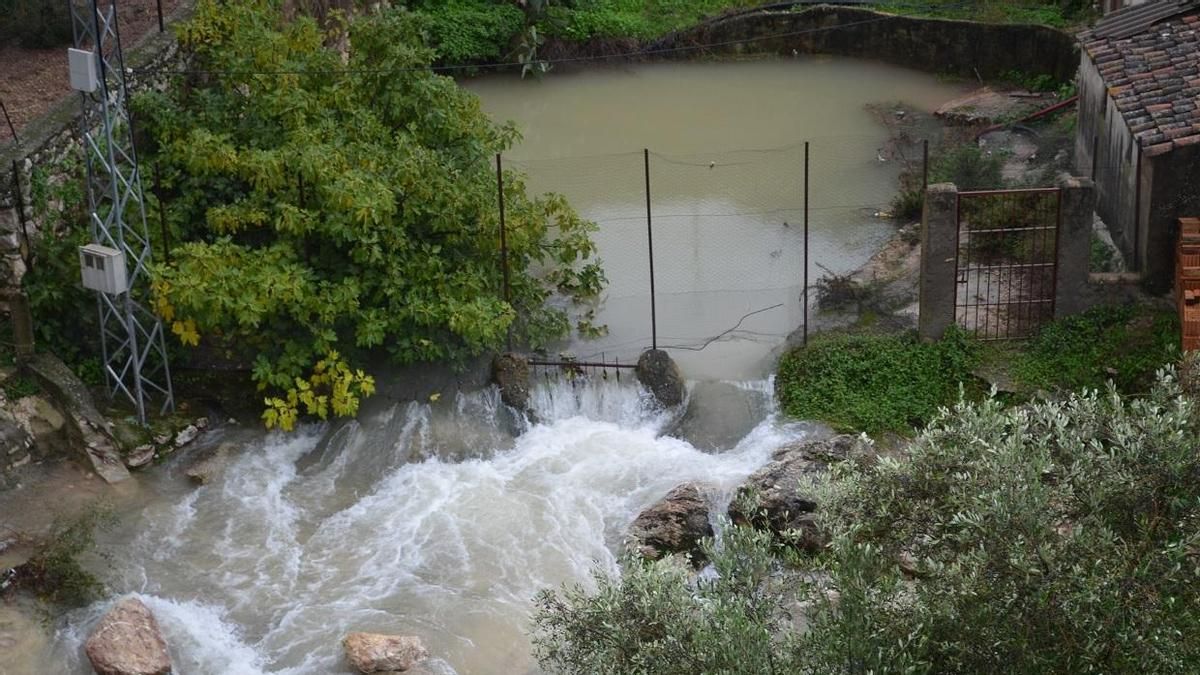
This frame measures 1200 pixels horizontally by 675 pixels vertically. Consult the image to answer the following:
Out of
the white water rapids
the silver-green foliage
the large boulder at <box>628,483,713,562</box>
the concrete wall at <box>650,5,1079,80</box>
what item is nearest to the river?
the white water rapids

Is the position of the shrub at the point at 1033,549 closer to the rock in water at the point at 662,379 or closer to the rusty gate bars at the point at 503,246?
the rock in water at the point at 662,379

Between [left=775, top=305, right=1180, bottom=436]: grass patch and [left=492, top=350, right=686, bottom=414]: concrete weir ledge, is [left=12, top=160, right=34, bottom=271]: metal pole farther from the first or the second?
[left=775, top=305, right=1180, bottom=436]: grass patch

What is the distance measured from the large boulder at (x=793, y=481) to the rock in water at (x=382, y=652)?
3377 mm

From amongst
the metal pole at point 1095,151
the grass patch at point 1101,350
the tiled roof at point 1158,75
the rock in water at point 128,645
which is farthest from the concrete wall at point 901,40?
the rock in water at point 128,645

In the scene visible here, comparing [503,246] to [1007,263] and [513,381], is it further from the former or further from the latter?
[1007,263]

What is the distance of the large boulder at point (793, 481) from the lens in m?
14.6

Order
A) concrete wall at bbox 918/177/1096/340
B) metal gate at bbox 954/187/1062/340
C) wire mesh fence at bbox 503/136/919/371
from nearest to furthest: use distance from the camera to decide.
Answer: concrete wall at bbox 918/177/1096/340 < metal gate at bbox 954/187/1062/340 < wire mesh fence at bbox 503/136/919/371

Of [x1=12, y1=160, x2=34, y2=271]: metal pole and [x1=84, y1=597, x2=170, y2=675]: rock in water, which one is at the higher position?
[x1=12, y1=160, x2=34, y2=271]: metal pole

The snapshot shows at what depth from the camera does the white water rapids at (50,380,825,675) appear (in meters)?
13.9

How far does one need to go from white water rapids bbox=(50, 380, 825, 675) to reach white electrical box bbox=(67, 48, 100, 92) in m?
4.24

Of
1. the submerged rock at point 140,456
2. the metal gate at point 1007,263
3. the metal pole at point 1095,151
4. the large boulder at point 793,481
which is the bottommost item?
the large boulder at point 793,481

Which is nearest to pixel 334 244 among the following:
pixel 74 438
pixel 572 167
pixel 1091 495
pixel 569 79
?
pixel 74 438

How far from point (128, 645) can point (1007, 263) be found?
1127 centimetres

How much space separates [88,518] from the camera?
15.1 meters
